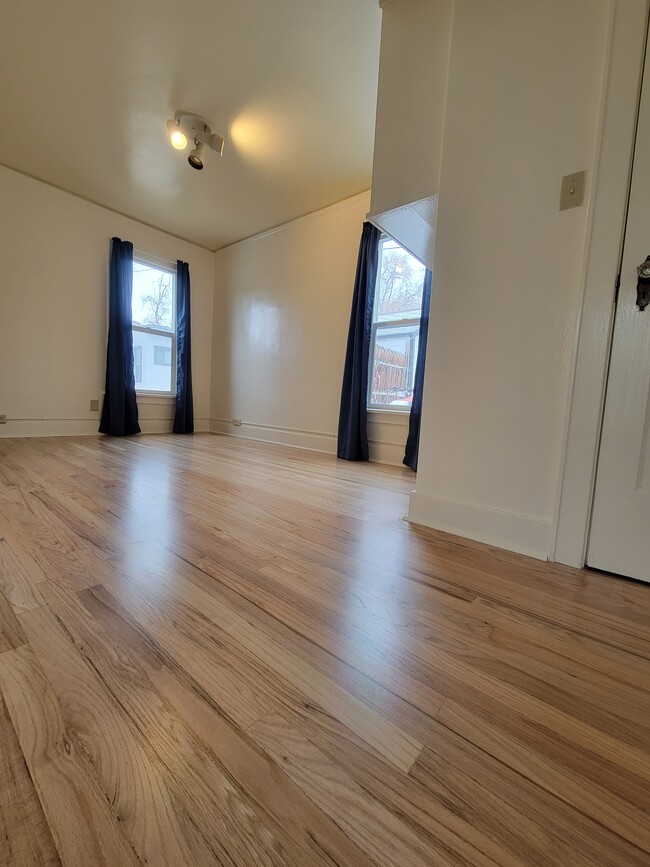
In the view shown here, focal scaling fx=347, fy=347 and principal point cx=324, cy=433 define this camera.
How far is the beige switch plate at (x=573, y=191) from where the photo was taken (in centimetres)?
112

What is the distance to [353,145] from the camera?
2623 mm

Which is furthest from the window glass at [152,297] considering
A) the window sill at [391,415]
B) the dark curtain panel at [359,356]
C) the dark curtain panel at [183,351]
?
the window sill at [391,415]

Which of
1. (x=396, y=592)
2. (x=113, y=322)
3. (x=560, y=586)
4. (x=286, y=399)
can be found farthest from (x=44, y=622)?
(x=113, y=322)

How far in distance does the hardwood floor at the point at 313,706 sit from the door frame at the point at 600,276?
24cm

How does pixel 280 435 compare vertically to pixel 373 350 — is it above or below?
below

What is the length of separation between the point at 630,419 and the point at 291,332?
323 centimetres

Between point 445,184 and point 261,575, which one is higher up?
point 445,184

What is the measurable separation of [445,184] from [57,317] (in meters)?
3.85

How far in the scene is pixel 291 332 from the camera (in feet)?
12.5

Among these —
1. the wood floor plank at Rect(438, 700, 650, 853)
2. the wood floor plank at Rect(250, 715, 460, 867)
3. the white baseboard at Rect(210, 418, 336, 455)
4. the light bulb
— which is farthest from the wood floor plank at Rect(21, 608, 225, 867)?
the light bulb

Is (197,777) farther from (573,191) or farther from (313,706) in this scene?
(573,191)

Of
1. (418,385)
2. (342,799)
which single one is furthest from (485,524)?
(418,385)

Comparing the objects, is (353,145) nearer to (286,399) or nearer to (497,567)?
(286,399)

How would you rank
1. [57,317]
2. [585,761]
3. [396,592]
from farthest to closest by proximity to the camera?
[57,317] → [396,592] → [585,761]
